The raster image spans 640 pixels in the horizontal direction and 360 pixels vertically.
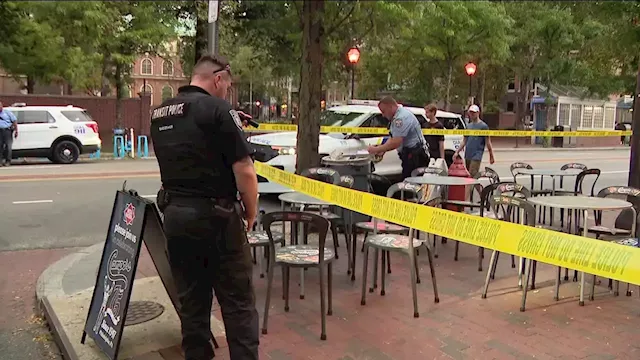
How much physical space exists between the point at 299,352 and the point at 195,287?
3.07 ft

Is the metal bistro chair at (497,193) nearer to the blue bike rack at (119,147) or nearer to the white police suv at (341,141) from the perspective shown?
the white police suv at (341,141)

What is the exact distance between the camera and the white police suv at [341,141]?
10.5 meters

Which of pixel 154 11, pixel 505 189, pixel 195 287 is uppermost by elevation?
pixel 154 11

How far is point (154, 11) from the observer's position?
21.0m

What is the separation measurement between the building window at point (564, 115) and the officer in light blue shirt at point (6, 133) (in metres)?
30.8

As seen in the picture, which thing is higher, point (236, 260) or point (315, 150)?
point (315, 150)

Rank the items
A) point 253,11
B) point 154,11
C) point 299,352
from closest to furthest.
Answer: point 299,352 < point 154,11 < point 253,11

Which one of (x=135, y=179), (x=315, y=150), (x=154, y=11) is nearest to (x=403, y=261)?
(x=315, y=150)

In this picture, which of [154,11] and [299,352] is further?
[154,11]

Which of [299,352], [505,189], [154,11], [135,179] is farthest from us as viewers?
[154,11]

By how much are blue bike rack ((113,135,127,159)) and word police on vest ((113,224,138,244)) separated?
16.8 meters

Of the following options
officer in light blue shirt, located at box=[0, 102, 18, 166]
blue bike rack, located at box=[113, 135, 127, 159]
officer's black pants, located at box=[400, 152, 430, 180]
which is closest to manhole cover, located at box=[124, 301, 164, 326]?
officer's black pants, located at box=[400, 152, 430, 180]

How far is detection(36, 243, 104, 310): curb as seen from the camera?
546 centimetres

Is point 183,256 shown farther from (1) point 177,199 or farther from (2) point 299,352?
(2) point 299,352
